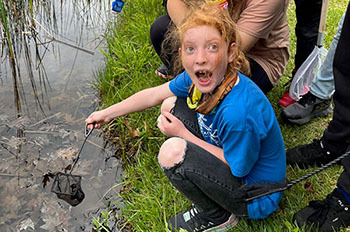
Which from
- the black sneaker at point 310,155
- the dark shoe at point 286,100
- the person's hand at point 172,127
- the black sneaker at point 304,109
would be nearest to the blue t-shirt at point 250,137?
the person's hand at point 172,127

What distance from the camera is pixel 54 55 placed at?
11.0ft

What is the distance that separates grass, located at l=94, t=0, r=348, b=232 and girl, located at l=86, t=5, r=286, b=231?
18 centimetres

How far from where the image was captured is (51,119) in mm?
2730

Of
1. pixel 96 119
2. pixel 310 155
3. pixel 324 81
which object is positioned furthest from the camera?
pixel 324 81

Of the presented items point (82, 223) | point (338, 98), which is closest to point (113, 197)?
point (82, 223)

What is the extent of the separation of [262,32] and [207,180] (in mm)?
858

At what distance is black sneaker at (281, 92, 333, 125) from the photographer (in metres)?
2.47

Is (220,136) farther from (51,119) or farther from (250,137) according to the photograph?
(51,119)

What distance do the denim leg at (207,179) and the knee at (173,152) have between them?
16 mm

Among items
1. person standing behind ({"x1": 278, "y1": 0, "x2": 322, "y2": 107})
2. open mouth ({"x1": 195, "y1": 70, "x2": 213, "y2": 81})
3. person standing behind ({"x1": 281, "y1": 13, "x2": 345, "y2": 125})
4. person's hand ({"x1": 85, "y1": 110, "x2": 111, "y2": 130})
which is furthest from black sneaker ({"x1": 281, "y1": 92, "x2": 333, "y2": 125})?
person's hand ({"x1": 85, "y1": 110, "x2": 111, "y2": 130})

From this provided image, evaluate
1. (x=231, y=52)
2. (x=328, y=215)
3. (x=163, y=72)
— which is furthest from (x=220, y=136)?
(x=163, y=72)

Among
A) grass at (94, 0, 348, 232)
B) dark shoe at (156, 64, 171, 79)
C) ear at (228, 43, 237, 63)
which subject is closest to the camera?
ear at (228, 43, 237, 63)

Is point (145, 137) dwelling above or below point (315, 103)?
below

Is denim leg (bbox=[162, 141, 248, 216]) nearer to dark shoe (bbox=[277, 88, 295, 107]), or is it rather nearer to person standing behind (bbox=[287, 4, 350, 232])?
person standing behind (bbox=[287, 4, 350, 232])
